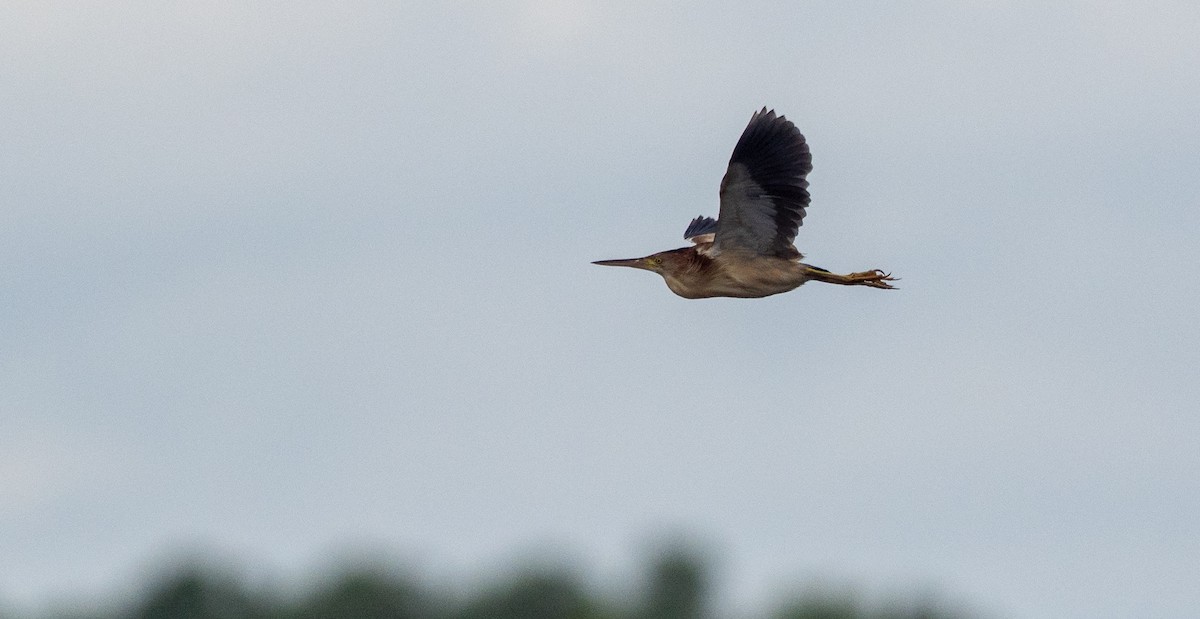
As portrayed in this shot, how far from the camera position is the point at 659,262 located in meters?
21.9

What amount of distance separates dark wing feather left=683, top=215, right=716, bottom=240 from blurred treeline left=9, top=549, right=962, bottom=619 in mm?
64749

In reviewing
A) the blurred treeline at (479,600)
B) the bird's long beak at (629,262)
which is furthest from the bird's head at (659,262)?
the blurred treeline at (479,600)

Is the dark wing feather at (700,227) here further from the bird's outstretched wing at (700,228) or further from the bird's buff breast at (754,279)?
the bird's buff breast at (754,279)

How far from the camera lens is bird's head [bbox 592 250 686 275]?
2158 centimetres

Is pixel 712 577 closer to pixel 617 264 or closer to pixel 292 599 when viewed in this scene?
pixel 292 599

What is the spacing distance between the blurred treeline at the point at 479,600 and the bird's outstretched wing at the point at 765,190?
68.6 m

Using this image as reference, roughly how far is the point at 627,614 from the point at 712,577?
396 centimetres

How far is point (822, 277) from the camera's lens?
2117 centimetres

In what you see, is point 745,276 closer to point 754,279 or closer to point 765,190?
point 754,279

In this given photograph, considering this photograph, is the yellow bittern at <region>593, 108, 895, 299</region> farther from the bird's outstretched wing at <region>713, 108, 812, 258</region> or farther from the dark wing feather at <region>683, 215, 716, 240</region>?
the dark wing feather at <region>683, 215, 716, 240</region>

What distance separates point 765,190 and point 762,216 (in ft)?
0.78

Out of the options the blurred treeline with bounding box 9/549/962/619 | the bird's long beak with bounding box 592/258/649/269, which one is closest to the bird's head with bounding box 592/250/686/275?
the bird's long beak with bounding box 592/258/649/269

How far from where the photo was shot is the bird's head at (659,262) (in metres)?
21.6

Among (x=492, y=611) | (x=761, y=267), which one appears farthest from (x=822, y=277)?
(x=492, y=611)
